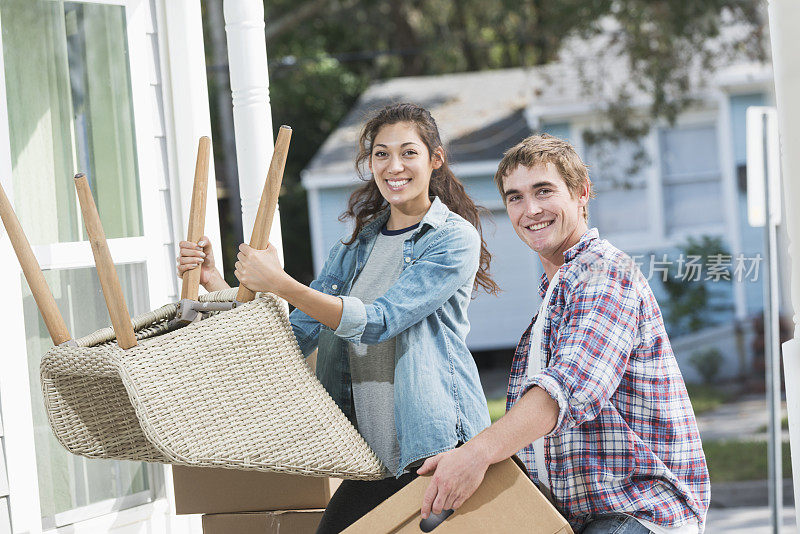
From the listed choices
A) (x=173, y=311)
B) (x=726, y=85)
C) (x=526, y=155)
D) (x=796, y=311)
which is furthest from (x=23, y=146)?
(x=726, y=85)

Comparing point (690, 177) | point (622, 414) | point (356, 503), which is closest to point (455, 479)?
point (622, 414)

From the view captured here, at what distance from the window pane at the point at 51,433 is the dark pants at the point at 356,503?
1.13 m

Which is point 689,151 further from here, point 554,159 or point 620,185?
point 554,159

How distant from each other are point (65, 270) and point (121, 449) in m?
0.98

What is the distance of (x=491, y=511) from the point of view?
193 cm

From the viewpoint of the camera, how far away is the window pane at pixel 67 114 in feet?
10.1

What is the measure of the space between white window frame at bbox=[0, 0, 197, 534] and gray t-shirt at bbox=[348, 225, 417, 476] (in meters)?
1.19

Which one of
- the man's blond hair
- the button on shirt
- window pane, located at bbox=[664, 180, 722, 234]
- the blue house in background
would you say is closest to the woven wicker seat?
the button on shirt

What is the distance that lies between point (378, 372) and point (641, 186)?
1069 cm

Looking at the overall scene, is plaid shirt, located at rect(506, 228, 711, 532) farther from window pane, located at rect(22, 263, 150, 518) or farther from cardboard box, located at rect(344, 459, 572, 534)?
window pane, located at rect(22, 263, 150, 518)

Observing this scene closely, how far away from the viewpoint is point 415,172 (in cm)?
238

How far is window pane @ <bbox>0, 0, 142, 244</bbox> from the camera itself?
3.09 meters

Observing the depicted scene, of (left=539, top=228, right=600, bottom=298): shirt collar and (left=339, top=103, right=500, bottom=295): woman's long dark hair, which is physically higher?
(left=339, top=103, right=500, bottom=295): woman's long dark hair

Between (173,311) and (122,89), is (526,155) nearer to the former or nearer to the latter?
(173,311)
